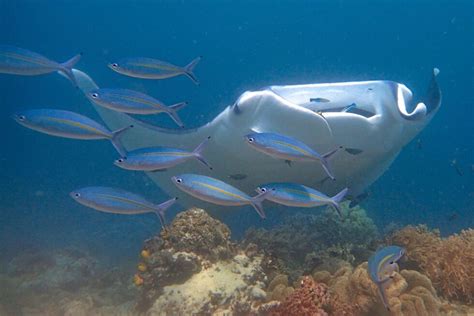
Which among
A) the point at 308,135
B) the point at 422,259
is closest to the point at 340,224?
the point at 422,259

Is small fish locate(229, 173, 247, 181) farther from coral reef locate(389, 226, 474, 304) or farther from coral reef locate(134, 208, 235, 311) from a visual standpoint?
coral reef locate(389, 226, 474, 304)

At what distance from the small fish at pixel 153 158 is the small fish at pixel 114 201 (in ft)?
1.07

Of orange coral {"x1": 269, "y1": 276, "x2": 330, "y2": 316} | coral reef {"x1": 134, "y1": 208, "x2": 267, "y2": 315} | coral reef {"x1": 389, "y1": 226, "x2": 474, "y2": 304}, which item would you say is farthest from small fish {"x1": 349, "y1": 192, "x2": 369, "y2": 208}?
orange coral {"x1": 269, "y1": 276, "x2": 330, "y2": 316}

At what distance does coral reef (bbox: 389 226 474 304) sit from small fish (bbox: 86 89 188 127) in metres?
4.18

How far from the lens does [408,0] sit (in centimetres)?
4044

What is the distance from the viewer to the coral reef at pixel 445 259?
4.62 metres

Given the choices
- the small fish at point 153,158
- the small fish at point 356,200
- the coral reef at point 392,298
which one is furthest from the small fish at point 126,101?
the small fish at point 356,200

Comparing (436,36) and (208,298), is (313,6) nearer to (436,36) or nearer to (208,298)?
(436,36)

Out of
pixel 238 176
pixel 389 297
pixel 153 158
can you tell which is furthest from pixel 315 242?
pixel 153 158

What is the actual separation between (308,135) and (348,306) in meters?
2.29

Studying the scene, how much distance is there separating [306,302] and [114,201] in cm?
239

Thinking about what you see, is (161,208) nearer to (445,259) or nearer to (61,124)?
(61,124)

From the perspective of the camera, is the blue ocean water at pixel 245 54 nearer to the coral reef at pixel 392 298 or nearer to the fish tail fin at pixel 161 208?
the fish tail fin at pixel 161 208

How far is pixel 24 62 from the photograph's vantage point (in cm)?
445
